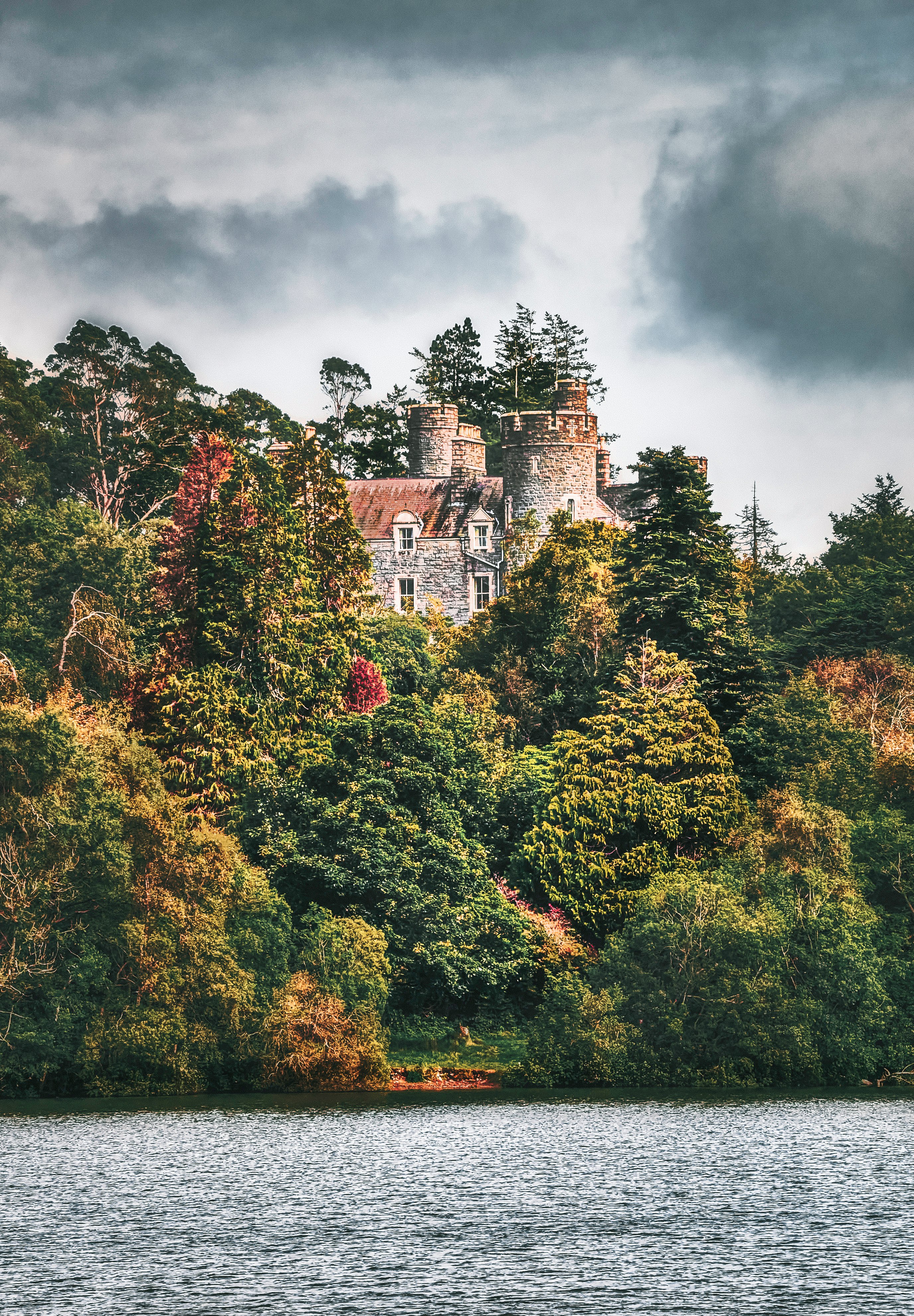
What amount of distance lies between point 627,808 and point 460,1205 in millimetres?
28417

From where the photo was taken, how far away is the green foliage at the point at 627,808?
6688 cm

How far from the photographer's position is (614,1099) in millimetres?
58781

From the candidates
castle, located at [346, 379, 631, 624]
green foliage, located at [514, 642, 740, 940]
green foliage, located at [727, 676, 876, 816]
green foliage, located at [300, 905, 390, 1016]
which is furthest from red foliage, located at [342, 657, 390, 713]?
castle, located at [346, 379, 631, 624]

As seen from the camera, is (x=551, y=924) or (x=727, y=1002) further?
(x=551, y=924)

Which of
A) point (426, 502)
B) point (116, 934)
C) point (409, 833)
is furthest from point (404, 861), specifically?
point (426, 502)

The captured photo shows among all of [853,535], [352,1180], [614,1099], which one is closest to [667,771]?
[614,1099]

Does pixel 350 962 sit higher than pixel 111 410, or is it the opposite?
pixel 111 410

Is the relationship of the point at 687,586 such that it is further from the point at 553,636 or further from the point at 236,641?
the point at 236,641

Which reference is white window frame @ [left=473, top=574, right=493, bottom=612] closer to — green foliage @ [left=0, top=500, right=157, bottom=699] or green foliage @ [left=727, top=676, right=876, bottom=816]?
green foliage @ [left=0, top=500, right=157, bottom=699]

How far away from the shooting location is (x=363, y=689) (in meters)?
72.1

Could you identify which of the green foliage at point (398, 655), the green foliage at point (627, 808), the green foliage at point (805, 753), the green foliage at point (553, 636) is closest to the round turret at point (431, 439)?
the green foliage at point (553, 636)

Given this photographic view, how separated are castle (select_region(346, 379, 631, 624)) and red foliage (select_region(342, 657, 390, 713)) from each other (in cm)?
3288

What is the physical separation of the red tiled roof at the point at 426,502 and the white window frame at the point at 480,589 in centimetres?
345

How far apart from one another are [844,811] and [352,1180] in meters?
32.9
